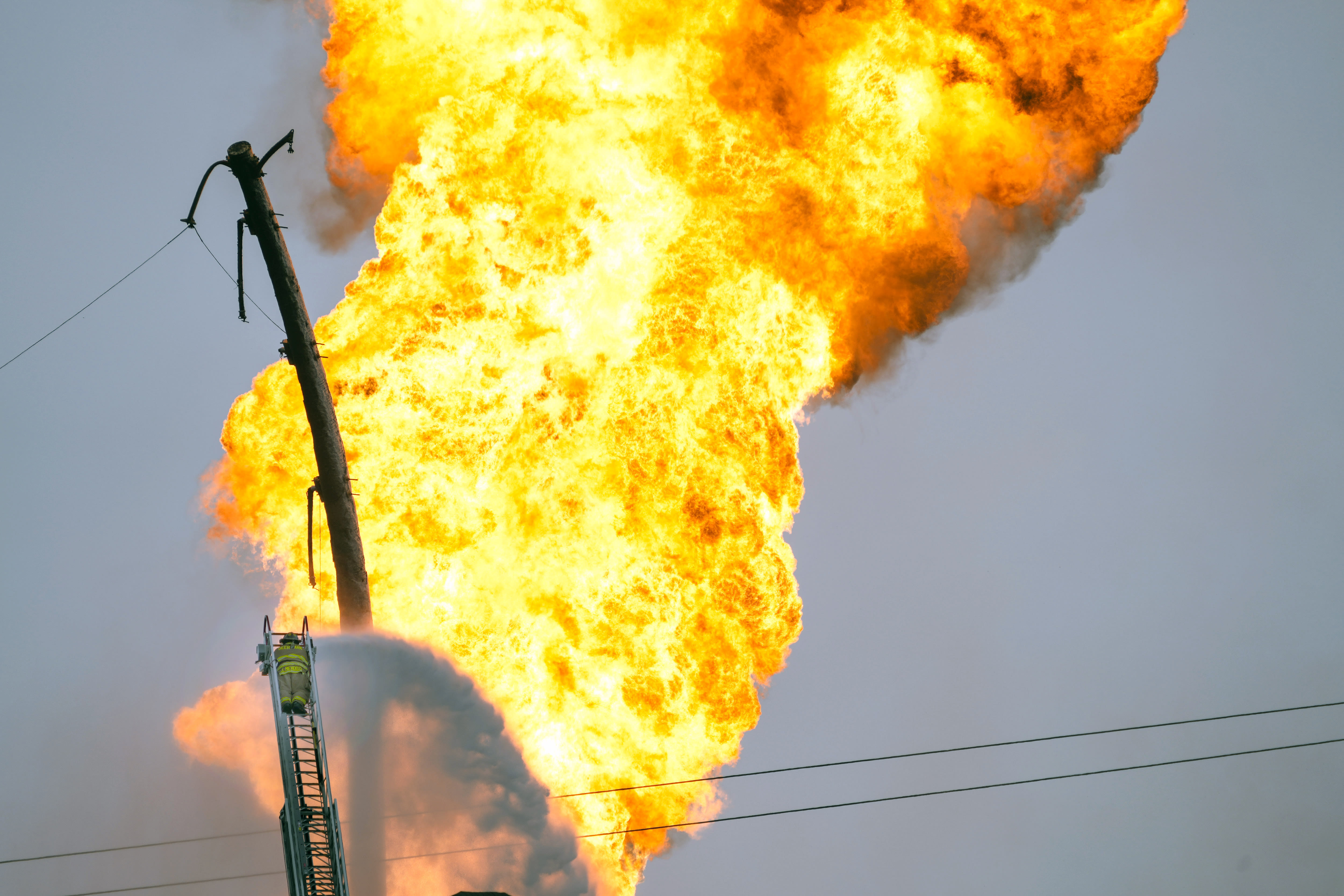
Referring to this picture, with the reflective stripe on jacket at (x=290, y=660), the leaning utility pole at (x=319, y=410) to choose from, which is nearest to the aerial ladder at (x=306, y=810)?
the reflective stripe on jacket at (x=290, y=660)

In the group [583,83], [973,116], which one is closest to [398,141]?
[583,83]

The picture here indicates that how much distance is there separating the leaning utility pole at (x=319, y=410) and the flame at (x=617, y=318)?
1425mm

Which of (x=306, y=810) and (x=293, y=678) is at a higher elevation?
(x=293, y=678)

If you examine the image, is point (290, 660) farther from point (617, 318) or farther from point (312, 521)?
point (617, 318)

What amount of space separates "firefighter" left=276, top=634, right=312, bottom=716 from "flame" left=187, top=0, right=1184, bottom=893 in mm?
4861

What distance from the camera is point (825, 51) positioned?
21.6 meters

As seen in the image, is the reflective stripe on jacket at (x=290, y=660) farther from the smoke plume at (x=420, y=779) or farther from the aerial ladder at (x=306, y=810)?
the smoke plume at (x=420, y=779)

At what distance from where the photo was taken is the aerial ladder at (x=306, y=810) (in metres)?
14.4

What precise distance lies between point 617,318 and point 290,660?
869 centimetres

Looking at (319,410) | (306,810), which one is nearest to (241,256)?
(319,410)

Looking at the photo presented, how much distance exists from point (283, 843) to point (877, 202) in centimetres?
1507

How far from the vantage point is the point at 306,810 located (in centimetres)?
1476

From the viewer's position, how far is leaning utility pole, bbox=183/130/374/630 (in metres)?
17.2

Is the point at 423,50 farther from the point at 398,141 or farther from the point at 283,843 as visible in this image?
the point at 283,843
